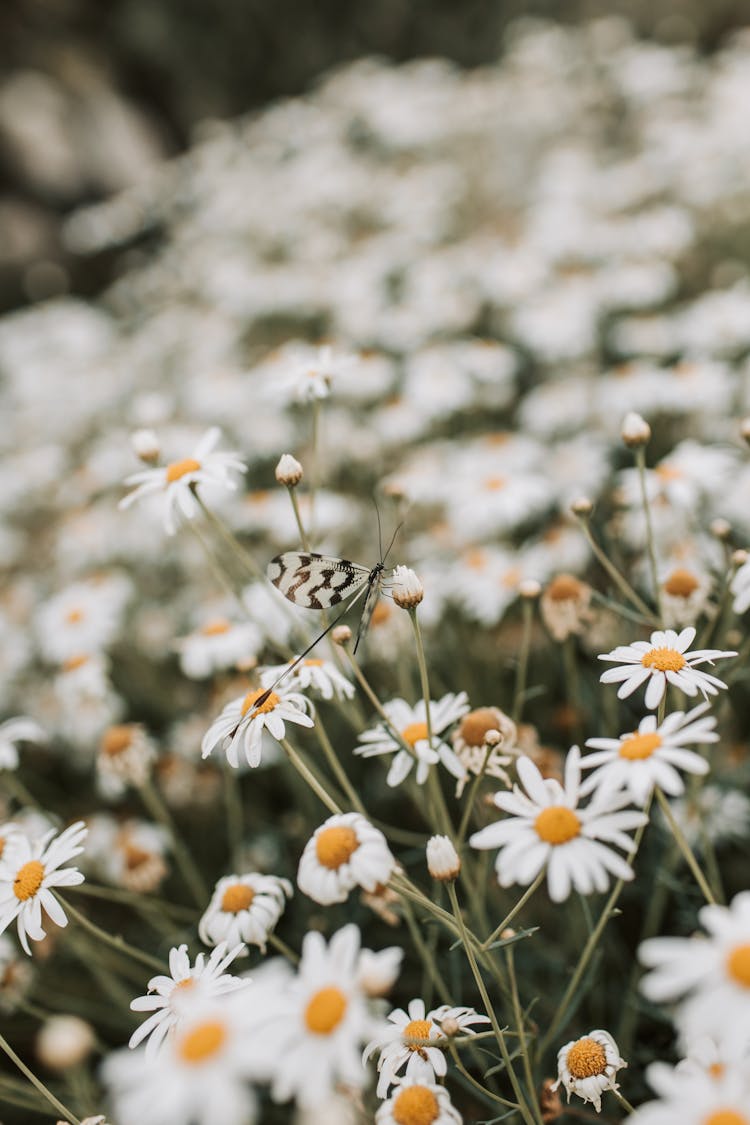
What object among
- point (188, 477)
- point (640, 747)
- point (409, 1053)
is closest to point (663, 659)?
point (640, 747)

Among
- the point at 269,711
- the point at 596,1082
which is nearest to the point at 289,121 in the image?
the point at 269,711

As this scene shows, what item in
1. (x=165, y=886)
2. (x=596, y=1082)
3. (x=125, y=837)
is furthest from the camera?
(x=165, y=886)

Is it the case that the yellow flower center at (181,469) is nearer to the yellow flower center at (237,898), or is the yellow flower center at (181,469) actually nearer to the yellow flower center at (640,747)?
the yellow flower center at (237,898)

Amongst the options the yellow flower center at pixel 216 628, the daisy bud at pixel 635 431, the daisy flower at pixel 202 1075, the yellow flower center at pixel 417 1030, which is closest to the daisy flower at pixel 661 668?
the daisy bud at pixel 635 431

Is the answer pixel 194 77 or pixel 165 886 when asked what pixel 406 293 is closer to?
pixel 165 886

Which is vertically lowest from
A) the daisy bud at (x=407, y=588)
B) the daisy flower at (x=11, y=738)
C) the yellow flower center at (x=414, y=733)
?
the daisy flower at (x=11, y=738)

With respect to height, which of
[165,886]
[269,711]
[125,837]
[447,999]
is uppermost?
[269,711]

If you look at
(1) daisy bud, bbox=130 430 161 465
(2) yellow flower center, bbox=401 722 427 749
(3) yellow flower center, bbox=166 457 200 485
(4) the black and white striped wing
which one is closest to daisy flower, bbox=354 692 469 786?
(2) yellow flower center, bbox=401 722 427 749
